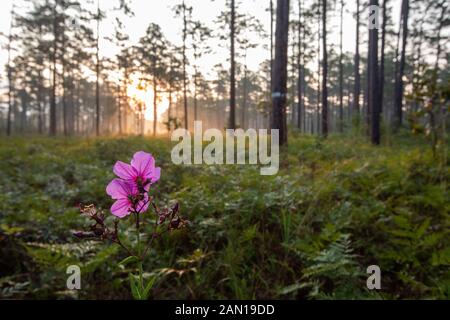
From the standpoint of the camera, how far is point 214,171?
194 inches

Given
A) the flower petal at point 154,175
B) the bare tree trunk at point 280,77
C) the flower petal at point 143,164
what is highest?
the bare tree trunk at point 280,77

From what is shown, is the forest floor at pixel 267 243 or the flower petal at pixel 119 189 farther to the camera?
the forest floor at pixel 267 243

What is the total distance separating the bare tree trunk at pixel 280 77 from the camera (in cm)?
819

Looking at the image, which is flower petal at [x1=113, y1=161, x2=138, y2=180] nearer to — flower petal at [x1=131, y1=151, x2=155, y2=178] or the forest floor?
A: flower petal at [x1=131, y1=151, x2=155, y2=178]

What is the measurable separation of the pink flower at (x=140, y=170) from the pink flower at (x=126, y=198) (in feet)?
0.05

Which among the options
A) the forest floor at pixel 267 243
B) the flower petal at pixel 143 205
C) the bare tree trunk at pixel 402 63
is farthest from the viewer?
the bare tree trunk at pixel 402 63

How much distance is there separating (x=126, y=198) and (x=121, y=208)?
3 centimetres

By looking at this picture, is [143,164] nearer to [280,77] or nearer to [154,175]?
[154,175]

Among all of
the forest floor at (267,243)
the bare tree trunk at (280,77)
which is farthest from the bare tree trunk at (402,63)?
the forest floor at (267,243)

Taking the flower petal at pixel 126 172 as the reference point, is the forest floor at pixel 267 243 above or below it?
below

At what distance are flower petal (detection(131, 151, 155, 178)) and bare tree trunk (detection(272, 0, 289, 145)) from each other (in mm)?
7714

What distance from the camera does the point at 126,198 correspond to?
0.72 metres

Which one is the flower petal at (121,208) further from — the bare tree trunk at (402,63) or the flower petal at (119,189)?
the bare tree trunk at (402,63)

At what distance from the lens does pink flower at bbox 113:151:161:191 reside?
0.67 metres
